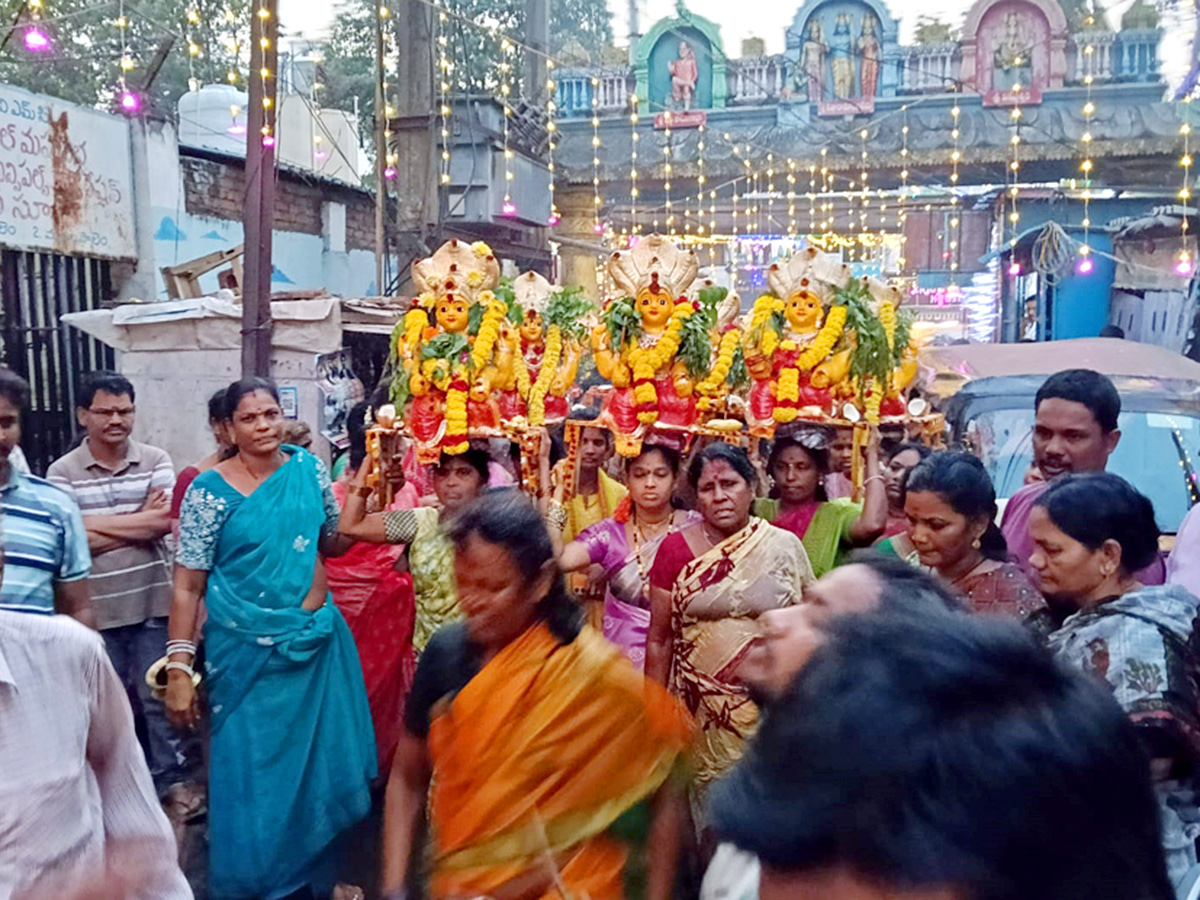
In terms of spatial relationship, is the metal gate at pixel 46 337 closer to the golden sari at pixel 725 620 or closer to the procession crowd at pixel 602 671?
the procession crowd at pixel 602 671

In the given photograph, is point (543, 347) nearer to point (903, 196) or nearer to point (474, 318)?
point (474, 318)

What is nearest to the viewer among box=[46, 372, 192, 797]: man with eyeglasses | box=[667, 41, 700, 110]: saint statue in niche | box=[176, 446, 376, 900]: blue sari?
box=[176, 446, 376, 900]: blue sari

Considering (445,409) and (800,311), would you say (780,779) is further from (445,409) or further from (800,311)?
(800,311)

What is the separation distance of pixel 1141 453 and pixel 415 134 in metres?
9.18

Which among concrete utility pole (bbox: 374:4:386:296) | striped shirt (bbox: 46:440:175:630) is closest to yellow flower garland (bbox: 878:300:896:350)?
striped shirt (bbox: 46:440:175:630)

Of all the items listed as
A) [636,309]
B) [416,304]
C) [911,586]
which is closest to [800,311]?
[636,309]

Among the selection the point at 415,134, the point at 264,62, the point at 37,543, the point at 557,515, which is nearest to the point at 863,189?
the point at 415,134

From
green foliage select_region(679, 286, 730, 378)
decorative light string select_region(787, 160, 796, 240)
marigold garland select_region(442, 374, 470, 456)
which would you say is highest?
decorative light string select_region(787, 160, 796, 240)

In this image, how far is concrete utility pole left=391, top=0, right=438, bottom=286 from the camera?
473 inches

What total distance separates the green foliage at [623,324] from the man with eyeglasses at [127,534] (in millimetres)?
2068

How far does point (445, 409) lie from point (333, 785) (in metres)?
1.53

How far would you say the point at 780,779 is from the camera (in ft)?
2.93

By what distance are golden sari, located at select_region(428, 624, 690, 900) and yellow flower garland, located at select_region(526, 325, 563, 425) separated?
8.88 ft

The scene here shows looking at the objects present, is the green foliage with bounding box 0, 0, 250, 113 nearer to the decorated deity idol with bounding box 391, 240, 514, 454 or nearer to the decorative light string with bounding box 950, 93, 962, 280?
the decorative light string with bounding box 950, 93, 962, 280
